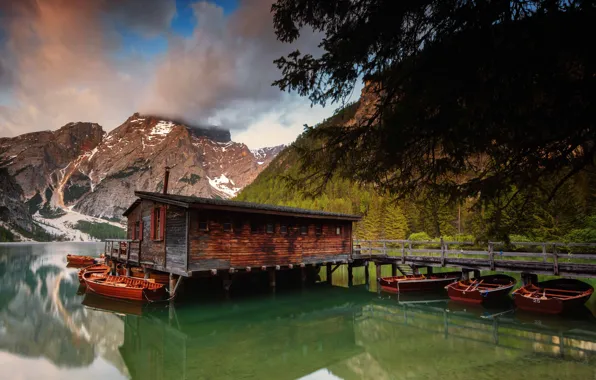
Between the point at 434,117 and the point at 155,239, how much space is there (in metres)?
19.2

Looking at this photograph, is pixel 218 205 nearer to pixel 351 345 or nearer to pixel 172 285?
pixel 172 285

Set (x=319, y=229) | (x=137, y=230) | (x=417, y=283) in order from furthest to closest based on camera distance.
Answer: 1. (x=319, y=229)
2. (x=137, y=230)
3. (x=417, y=283)

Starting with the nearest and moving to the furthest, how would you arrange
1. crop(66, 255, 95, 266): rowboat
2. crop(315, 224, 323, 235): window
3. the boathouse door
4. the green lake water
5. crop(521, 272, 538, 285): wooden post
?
the green lake water
the boathouse door
crop(521, 272, 538, 285): wooden post
crop(315, 224, 323, 235): window
crop(66, 255, 95, 266): rowboat

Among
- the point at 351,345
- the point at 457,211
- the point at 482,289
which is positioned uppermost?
the point at 457,211

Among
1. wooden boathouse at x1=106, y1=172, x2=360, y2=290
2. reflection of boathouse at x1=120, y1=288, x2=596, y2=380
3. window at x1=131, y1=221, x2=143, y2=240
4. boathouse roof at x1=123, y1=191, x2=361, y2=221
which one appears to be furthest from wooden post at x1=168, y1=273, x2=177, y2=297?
window at x1=131, y1=221, x2=143, y2=240

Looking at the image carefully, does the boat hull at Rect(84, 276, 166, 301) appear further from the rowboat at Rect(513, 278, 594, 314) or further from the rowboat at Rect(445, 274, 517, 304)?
the rowboat at Rect(513, 278, 594, 314)

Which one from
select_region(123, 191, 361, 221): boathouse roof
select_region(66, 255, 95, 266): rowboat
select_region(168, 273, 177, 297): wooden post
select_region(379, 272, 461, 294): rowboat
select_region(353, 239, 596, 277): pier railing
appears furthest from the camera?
select_region(66, 255, 95, 266): rowboat

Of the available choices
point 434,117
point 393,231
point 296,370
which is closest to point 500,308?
point 296,370

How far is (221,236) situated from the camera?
19.6 meters

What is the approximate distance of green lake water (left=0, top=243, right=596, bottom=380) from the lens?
10.6 meters

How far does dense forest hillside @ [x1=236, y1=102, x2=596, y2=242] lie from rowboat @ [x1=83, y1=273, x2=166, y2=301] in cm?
889

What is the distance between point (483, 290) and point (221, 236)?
46.7 feet

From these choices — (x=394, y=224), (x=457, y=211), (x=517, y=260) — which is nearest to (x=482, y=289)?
(x=517, y=260)

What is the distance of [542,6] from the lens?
3787 millimetres
